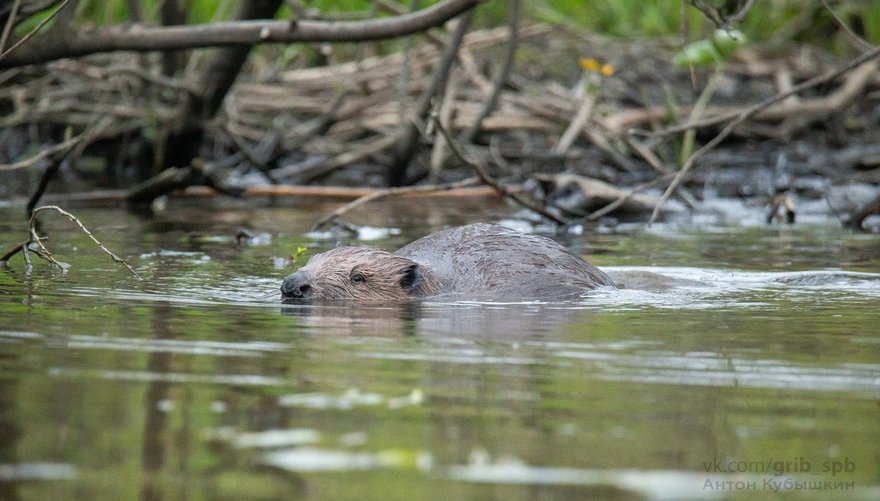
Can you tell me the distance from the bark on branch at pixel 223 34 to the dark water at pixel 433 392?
3.70 ft

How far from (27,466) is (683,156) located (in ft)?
27.1

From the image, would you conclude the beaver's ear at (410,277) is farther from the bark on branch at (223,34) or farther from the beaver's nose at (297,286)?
the bark on branch at (223,34)

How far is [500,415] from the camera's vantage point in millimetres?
2936

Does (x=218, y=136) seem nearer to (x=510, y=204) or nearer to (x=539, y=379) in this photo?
(x=510, y=204)

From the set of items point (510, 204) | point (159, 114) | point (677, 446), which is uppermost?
point (159, 114)

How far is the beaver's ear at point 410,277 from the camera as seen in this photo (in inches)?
217

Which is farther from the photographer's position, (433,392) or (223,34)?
(223,34)

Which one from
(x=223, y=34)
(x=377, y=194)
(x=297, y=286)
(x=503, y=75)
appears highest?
(x=503, y=75)

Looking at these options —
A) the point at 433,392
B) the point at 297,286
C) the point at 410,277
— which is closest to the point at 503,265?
the point at 410,277

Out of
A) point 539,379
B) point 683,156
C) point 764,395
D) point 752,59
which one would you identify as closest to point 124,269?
point 539,379

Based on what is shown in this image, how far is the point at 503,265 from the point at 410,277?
0.38 metres

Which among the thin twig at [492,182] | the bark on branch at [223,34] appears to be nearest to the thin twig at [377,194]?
the thin twig at [492,182]

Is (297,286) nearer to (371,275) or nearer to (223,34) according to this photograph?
(371,275)

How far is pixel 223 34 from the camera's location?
6254 mm
